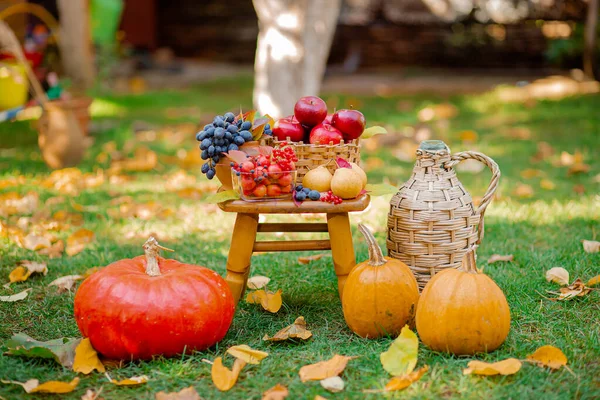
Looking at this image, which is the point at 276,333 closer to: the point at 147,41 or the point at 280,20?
the point at 280,20

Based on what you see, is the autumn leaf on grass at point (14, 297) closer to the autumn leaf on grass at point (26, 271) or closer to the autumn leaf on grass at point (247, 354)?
the autumn leaf on grass at point (26, 271)

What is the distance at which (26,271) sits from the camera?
3199 millimetres

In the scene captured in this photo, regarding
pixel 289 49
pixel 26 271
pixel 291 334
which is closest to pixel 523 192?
pixel 289 49

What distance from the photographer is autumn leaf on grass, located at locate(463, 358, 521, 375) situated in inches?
83.9

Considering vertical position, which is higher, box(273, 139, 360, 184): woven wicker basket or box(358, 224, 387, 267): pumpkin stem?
box(273, 139, 360, 184): woven wicker basket

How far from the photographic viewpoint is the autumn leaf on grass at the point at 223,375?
2.16 meters

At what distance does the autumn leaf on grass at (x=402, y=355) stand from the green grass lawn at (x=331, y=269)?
49 mm

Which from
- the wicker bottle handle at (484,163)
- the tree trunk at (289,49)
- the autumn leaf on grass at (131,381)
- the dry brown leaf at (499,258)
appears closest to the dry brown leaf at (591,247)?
the dry brown leaf at (499,258)

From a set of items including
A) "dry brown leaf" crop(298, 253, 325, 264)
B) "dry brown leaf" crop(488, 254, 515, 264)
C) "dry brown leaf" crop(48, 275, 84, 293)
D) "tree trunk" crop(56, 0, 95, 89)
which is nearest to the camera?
"dry brown leaf" crop(48, 275, 84, 293)

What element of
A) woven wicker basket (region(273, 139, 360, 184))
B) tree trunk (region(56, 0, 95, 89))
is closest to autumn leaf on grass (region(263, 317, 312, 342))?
woven wicker basket (region(273, 139, 360, 184))

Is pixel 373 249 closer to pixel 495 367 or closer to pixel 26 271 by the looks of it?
pixel 495 367

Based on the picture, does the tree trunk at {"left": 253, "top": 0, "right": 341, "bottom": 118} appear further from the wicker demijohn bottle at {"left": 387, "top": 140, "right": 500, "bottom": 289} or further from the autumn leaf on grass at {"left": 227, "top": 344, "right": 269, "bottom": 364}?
the autumn leaf on grass at {"left": 227, "top": 344, "right": 269, "bottom": 364}

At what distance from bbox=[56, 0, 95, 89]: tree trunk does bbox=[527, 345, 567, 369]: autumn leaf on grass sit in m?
7.34

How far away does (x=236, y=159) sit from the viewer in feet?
8.27
